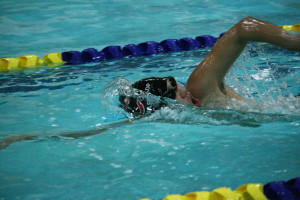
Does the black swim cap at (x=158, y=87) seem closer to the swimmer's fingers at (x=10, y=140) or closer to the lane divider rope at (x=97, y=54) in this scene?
the swimmer's fingers at (x=10, y=140)

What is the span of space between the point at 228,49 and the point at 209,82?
27 centimetres

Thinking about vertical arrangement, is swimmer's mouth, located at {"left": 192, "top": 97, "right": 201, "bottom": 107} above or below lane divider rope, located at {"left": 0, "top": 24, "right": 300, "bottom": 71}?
below

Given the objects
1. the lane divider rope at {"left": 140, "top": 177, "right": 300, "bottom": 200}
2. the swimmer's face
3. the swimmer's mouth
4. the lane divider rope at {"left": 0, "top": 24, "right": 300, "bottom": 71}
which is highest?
the lane divider rope at {"left": 0, "top": 24, "right": 300, "bottom": 71}

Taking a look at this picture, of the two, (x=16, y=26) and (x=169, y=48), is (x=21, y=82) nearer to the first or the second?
(x=169, y=48)

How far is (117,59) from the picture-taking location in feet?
16.6

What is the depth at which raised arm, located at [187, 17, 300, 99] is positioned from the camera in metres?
2.47

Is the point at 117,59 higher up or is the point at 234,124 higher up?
the point at 117,59

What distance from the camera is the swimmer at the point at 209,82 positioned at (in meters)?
2.62

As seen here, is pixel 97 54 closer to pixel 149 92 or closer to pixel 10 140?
pixel 149 92

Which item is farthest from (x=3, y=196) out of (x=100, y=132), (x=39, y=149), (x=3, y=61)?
(x=3, y=61)

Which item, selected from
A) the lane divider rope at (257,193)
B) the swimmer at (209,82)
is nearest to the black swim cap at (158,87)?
the swimmer at (209,82)

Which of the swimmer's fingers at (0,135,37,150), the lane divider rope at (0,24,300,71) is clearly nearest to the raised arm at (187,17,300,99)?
the swimmer's fingers at (0,135,37,150)

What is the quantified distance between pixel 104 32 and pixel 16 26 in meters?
1.74

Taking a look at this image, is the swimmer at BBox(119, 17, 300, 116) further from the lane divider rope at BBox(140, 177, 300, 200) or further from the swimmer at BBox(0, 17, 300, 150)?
the lane divider rope at BBox(140, 177, 300, 200)
